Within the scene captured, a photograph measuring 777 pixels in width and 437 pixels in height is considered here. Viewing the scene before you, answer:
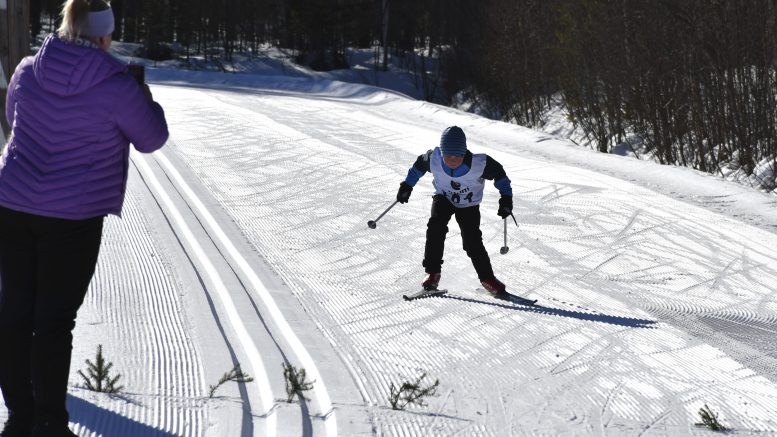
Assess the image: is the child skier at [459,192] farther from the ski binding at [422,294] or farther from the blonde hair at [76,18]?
the blonde hair at [76,18]

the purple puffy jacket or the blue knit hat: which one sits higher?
the purple puffy jacket

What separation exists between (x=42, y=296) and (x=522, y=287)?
5.13 m

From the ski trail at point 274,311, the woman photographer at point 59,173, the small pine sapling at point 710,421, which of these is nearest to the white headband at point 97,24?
the woman photographer at point 59,173

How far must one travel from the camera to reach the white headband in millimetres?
3453

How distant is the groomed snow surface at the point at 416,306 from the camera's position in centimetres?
479

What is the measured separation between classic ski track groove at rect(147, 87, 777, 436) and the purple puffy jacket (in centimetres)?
177

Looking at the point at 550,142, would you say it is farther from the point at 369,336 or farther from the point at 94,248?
the point at 94,248

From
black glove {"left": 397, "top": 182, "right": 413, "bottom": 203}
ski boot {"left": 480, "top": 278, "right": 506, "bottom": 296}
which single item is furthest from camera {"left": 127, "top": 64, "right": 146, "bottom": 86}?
ski boot {"left": 480, "top": 278, "right": 506, "bottom": 296}

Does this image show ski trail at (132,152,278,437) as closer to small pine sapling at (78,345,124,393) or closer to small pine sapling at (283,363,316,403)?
small pine sapling at (283,363,316,403)

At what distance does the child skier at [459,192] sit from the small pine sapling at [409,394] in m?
2.45

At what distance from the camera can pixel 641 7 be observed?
688 inches

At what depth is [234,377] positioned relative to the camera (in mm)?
4836

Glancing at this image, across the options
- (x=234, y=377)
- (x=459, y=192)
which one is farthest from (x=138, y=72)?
(x=459, y=192)

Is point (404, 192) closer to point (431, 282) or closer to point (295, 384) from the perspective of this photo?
point (431, 282)
